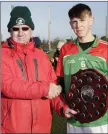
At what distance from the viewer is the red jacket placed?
A: 252cm

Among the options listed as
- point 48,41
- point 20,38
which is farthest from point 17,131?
point 48,41

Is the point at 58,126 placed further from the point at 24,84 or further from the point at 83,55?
the point at 24,84

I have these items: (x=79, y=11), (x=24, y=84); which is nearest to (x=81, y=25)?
(x=79, y=11)

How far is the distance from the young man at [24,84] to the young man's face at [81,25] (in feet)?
1.11

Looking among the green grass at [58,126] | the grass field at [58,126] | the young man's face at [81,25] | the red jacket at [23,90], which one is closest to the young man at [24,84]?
the red jacket at [23,90]

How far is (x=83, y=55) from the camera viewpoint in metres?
2.81

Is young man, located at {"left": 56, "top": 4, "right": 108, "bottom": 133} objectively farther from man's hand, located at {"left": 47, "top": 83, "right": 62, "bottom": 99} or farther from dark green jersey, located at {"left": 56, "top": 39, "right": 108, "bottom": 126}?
man's hand, located at {"left": 47, "top": 83, "right": 62, "bottom": 99}

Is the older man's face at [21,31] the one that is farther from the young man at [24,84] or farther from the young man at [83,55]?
the young man at [83,55]

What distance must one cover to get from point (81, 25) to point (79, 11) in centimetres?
14

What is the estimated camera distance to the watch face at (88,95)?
8.41 feet

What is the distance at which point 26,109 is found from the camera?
2.60 meters

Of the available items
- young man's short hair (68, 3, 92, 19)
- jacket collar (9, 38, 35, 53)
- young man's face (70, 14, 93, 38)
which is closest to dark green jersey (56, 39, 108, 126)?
young man's face (70, 14, 93, 38)

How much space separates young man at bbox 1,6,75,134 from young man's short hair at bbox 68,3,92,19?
0.35m

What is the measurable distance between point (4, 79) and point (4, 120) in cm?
31
